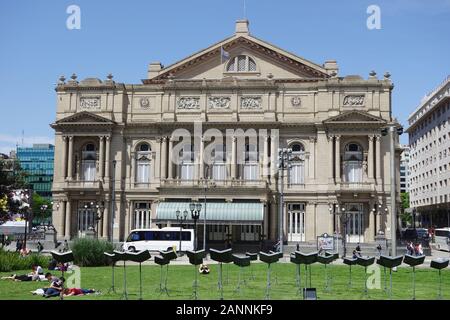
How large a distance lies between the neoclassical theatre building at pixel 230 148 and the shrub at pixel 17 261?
23.8 metres

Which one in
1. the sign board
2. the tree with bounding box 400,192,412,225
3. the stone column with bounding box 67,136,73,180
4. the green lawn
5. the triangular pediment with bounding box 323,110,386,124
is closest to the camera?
the green lawn

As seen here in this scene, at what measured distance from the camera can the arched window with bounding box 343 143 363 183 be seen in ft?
199

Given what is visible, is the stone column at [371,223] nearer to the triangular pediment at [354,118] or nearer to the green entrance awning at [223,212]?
the triangular pediment at [354,118]

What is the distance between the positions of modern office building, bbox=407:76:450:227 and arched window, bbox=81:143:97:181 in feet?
184

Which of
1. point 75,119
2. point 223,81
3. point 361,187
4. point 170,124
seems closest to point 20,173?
point 75,119

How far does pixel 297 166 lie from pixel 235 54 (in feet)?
45.4

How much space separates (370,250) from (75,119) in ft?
107

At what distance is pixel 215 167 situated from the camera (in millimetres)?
62281

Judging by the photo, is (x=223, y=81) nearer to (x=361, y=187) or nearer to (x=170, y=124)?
(x=170, y=124)

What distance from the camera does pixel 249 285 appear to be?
25.6 metres

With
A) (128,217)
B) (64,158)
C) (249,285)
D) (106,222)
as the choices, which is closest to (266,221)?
(128,217)

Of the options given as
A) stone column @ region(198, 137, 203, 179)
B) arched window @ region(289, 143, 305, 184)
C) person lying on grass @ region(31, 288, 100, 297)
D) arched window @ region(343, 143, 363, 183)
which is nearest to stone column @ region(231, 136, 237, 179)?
stone column @ region(198, 137, 203, 179)

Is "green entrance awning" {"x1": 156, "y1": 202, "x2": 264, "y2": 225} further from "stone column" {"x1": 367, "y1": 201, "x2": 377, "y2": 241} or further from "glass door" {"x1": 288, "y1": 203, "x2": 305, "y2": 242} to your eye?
"stone column" {"x1": 367, "y1": 201, "x2": 377, "y2": 241}

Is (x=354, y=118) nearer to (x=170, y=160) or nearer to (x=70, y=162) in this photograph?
(x=170, y=160)
